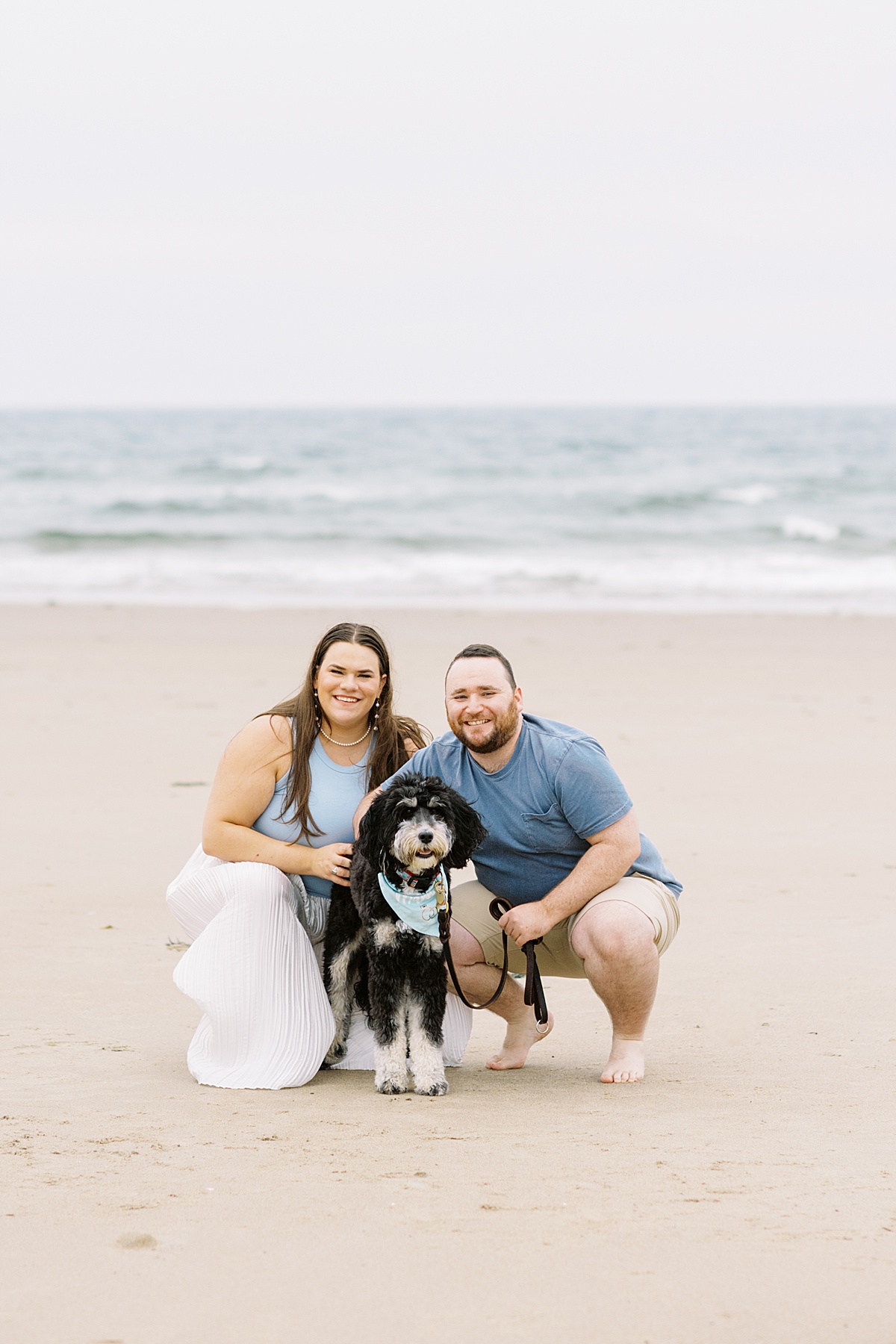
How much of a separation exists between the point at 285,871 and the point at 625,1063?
113 centimetres

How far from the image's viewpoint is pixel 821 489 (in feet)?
111

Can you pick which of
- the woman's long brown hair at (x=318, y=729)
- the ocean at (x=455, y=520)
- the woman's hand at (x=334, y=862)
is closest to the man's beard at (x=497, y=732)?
the woman's long brown hair at (x=318, y=729)

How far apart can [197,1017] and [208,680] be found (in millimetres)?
6882

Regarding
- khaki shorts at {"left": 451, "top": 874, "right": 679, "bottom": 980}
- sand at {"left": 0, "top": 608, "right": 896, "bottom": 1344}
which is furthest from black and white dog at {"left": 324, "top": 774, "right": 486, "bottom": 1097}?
khaki shorts at {"left": 451, "top": 874, "right": 679, "bottom": 980}

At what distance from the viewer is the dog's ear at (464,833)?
3.84 m

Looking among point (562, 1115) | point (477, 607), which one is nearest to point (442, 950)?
point (562, 1115)

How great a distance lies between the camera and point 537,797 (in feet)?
13.4

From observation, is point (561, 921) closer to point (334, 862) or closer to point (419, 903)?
point (419, 903)

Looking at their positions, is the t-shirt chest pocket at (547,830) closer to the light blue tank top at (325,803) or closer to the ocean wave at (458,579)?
the light blue tank top at (325,803)

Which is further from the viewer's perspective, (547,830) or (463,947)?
(463,947)

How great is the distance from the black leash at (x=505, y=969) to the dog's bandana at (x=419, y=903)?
1.0 inches

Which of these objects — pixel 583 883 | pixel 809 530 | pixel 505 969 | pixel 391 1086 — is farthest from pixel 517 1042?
pixel 809 530

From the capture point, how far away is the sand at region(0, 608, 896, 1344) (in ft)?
8.60

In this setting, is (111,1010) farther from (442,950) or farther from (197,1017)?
(442,950)
